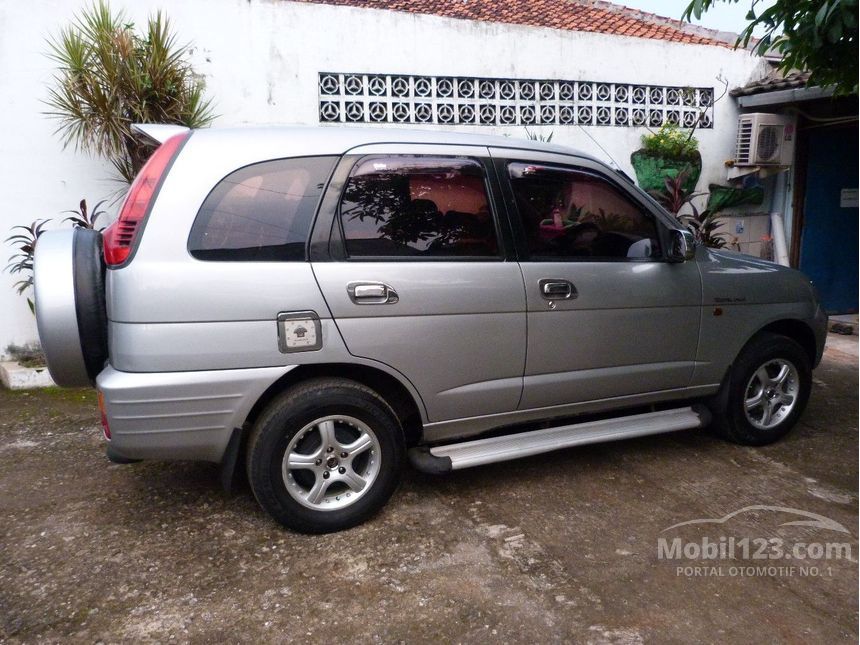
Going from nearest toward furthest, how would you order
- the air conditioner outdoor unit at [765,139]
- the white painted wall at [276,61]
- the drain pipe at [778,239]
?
the white painted wall at [276,61] < the air conditioner outdoor unit at [765,139] < the drain pipe at [778,239]

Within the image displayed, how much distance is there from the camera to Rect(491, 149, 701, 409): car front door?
3498 millimetres

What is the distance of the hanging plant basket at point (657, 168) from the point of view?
7.75 metres

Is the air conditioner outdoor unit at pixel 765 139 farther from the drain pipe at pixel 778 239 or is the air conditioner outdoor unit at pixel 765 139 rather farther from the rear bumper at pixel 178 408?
the rear bumper at pixel 178 408

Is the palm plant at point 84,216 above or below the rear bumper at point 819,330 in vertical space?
above

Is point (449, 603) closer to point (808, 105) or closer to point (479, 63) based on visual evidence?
point (479, 63)

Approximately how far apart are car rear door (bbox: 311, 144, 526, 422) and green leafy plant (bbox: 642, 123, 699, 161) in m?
4.90

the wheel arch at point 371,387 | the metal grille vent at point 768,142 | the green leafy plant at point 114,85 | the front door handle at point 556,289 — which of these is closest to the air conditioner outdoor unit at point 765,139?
the metal grille vent at point 768,142

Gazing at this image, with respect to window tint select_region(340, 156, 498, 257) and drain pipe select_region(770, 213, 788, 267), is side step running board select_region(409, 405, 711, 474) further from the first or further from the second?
drain pipe select_region(770, 213, 788, 267)

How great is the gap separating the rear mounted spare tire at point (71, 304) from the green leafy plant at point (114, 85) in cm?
275

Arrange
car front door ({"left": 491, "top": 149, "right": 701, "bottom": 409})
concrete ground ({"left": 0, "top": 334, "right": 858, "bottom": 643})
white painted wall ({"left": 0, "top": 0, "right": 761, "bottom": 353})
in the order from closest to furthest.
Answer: concrete ground ({"left": 0, "top": 334, "right": 858, "bottom": 643}) → car front door ({"left": 491, "top": 149, "right": 701, "bottom": 409}) → white painted wall ({"left": 0, "top": 0, "right": 761, "bottom": 353})

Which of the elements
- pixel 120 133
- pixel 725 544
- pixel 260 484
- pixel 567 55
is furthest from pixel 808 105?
pixel 260 484

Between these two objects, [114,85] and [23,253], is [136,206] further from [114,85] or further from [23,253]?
[23,253]

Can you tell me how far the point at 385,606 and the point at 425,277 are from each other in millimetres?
1392

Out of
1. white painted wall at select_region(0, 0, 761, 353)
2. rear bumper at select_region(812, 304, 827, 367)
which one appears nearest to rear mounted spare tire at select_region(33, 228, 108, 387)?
white painted wall at select_region(0, 0, 761, 353)
